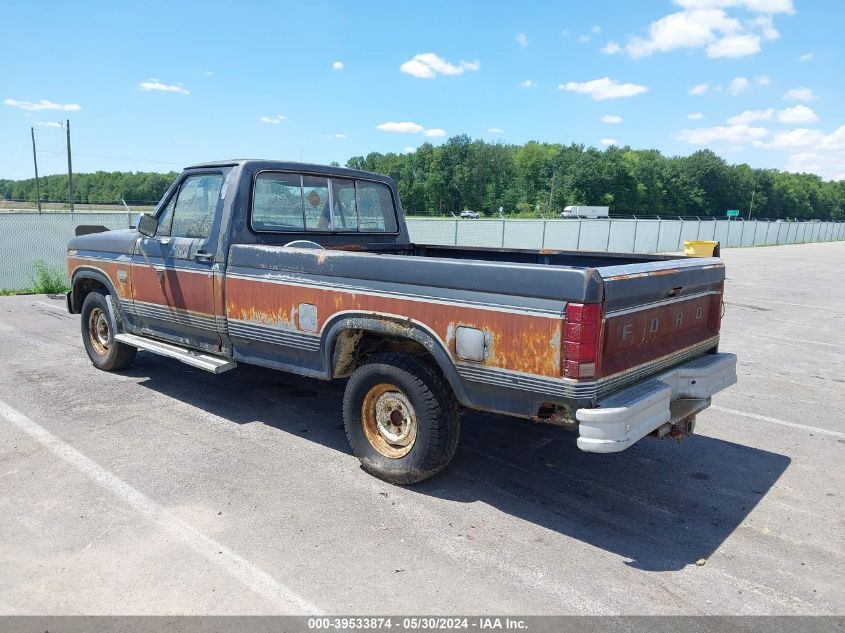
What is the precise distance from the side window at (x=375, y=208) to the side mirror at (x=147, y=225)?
1.82 m

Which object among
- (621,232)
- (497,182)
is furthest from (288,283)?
(497,182)

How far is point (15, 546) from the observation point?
3.30 m

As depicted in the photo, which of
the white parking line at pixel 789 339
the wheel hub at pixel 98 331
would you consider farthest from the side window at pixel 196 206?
the white parking line at pixel 789 339

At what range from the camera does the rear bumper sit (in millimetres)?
3178

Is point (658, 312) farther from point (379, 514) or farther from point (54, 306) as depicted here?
point (54, 306)

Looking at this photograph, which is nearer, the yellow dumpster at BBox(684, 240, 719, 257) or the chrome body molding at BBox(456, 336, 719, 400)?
the chrome body molding at BBox(456, 336, 719, 400)

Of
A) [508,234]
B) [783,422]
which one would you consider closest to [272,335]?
[783,422]

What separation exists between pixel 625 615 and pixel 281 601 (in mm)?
1589

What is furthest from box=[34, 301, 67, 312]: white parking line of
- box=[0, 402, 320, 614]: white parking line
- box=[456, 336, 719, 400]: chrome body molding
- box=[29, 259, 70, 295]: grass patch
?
box=[456, 336, 719, 400]: chrome body molding

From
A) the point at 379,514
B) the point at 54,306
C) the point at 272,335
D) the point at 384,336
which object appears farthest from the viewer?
the point at 54,306

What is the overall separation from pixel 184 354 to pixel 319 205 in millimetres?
1759

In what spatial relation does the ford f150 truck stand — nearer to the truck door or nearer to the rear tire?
the truck door

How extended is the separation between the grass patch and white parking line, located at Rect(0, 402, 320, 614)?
929 centimetres

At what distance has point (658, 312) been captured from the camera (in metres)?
3.79
